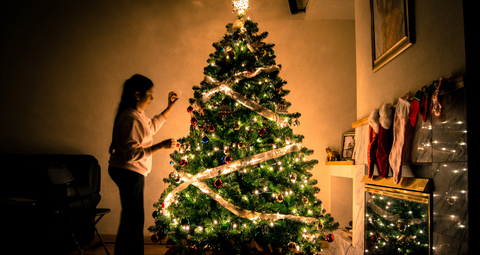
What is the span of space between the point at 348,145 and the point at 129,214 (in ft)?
7.77

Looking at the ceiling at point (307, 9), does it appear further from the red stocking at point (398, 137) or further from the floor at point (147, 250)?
the floor at point (147, 250)

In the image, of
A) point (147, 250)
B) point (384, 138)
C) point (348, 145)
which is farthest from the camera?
point (348, 145)

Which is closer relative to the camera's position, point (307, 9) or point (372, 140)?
point (372, 140)

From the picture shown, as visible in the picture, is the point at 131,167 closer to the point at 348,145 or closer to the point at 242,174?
the point at 242,174

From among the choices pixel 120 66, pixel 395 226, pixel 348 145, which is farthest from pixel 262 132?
pixel 120 66

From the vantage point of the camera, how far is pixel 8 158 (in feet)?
9.93

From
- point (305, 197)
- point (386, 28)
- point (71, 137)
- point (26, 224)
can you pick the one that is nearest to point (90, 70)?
point (71, 137)

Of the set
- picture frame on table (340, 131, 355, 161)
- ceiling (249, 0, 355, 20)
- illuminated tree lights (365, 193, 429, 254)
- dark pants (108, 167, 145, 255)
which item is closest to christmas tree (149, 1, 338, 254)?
dark pants (108, 167, 145, 255)

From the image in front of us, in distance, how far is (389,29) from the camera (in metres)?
1.90

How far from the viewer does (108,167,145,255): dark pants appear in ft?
5.44

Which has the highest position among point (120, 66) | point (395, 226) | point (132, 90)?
point (120, 66)

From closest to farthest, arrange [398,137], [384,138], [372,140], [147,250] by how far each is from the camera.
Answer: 1. [398,137]
2. [384,138]
3. [372,140]
4. [147,250]

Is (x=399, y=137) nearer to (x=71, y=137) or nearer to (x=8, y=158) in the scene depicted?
(x=71, y=137)

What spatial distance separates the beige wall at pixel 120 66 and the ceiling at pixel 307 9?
8 centimetres
